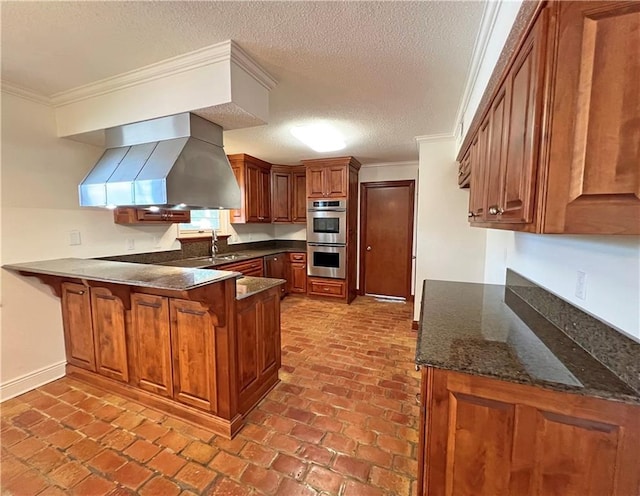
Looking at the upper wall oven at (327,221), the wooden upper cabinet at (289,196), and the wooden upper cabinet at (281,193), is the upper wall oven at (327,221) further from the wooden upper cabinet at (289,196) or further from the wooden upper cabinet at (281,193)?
the wooden upper cabinet at (281,193)

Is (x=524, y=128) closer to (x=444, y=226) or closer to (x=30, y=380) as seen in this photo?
(x=444, y=226)

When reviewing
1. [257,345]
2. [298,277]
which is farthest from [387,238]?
[257,345]

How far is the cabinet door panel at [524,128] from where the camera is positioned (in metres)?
0.88

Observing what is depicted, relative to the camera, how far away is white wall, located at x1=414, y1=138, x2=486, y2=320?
133 inches

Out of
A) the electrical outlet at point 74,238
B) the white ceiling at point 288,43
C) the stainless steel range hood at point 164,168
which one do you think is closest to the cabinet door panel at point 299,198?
the white ceiling at point 288,43

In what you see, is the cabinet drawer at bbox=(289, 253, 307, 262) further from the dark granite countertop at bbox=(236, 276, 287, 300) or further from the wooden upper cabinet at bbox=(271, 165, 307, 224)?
the dark granite countertop at bbox=(236, 276, 287, 300)

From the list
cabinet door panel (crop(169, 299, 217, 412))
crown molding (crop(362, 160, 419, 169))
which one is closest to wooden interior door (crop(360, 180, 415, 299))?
crown molding (crop(362, 160, 419, 169))

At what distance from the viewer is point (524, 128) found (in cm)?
100

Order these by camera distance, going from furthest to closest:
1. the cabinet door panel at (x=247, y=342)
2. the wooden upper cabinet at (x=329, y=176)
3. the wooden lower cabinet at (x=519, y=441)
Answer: the wooden upper cabinet at (x=329, y=176) → the cabinet door panel at (x=247, y=342) → the wooden lower cabinet at (x=519, y=441)

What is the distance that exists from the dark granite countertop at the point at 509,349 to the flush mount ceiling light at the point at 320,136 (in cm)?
223

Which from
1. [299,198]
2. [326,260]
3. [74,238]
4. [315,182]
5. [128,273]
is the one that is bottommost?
[326,260]

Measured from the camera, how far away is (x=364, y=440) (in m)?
1.82

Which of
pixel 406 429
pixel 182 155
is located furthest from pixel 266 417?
pixel 182 155

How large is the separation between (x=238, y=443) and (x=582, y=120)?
2303mm
